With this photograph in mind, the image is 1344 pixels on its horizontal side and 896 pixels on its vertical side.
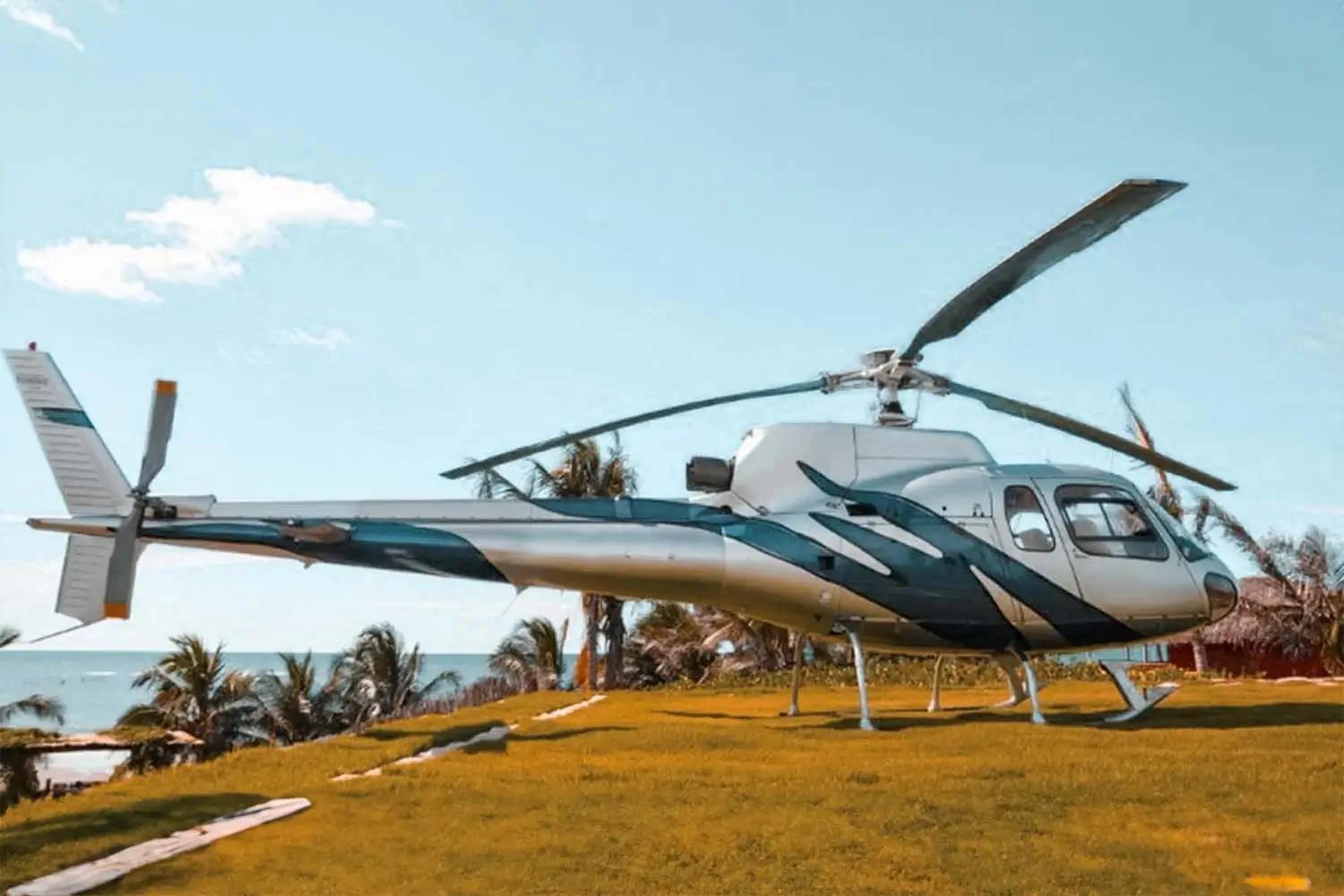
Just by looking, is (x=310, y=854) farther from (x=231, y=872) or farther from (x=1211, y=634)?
(x=1211, y=634)

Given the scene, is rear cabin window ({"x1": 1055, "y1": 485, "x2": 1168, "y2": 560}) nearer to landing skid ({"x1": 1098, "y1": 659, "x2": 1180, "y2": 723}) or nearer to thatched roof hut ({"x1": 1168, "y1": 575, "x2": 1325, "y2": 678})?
landing skid ({"x1": 1098, "y1": 659, "x2": 1180, "y2": 723})

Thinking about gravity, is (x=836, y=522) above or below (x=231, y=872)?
above

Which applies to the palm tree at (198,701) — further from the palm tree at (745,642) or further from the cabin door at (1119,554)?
the cabin door at (1119,554)

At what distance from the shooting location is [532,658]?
45.7 m

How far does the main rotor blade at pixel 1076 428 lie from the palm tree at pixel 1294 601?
20.4m

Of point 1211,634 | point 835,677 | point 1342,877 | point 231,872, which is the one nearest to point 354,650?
point 835,677

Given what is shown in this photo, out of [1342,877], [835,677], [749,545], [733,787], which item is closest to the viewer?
[1342,877]

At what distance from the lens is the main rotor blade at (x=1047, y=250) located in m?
10.1

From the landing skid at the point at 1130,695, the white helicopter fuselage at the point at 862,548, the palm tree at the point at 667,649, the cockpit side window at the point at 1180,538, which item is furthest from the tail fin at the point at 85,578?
the palm tree at the point at 667,649

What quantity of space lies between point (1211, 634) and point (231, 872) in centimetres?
3454

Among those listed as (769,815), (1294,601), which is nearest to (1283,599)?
(1294,601)

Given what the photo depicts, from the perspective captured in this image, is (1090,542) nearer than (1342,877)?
No

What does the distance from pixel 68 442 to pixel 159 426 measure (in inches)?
54.1

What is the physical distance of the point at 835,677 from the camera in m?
27.1
